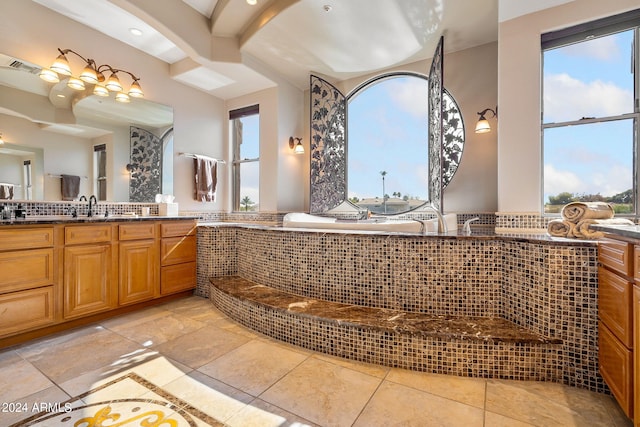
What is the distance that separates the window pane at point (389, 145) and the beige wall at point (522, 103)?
119 centimetres

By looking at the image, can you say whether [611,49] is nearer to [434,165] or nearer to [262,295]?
[434,165]

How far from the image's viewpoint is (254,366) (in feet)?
6.00

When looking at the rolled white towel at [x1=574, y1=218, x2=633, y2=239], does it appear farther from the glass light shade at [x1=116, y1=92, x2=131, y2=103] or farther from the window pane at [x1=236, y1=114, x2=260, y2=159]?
the glass light shade at [x1=116, y1=92, x2=131, y2=103]

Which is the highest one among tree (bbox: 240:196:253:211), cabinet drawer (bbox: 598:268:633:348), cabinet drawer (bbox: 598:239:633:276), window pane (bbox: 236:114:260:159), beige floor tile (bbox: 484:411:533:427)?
window pane (bbox: 236:114:260:159)

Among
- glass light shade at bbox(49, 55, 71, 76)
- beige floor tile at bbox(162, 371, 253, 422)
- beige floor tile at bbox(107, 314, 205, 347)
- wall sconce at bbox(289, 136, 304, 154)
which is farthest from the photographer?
wall sconce at bbox(289, 136, 304, 154)

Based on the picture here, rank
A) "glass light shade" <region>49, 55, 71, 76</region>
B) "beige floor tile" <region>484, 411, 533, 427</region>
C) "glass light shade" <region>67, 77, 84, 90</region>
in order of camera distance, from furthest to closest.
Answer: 1. "glass light shade" <region>67, 77, 84, 90</region>
2. "glass light shade" <region>49, 55, 71, 76</region>
3. "beige floor tile" <region>484, 411, 533, 427</region>

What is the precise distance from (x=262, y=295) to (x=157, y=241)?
140 cm

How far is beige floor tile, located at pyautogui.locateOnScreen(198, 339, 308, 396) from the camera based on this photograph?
65.3 inches

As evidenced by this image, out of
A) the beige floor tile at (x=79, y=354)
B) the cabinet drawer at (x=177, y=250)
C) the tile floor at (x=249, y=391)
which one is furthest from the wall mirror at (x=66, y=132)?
the tile floor at (x=249, y=391)

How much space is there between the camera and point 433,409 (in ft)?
4.67

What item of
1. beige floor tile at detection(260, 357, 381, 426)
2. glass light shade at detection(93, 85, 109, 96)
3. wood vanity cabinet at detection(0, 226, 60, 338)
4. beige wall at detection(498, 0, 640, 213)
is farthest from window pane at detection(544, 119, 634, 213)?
glass light shade at detection(93, 85, 109, 96)

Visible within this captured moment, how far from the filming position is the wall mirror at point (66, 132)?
8.71ft

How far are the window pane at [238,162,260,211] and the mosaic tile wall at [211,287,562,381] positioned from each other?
9.62ft

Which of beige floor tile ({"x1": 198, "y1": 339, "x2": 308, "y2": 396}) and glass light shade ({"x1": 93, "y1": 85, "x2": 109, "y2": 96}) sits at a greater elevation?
glass light shade ({"x1": 93, "y1": 85, "x2": 109, "y2": 96})
